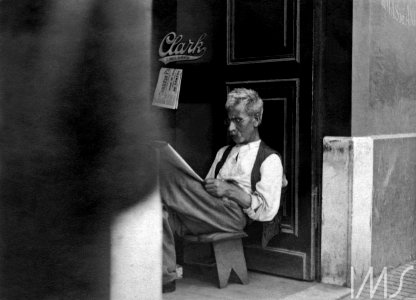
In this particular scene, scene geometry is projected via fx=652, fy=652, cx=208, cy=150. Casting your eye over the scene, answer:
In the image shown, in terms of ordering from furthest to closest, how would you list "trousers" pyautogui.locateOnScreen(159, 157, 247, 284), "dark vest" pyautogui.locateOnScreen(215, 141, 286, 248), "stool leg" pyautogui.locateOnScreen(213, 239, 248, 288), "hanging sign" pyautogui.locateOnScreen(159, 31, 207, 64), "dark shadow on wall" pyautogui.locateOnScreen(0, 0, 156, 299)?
"hanging sign" pyautogui.locateOnScreen(159, 31, 207, 64) → "dark vest" pyautogui.locateOnScreen(215, 141, 286, 248) → "stool leg" pyautogui.locateOnScreen(213, 239, 248, 288) → "trousers" pyautogui.locateOnScreen(159, 157, 247, 284) → "dark shadow on wall" pyautogui.locateOnScreen(0, 0, 156, 299)

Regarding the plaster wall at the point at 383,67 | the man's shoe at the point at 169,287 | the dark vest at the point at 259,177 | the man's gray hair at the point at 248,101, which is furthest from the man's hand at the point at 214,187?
the plaster wall at the point at 383,67

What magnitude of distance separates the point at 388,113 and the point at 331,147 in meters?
0.89

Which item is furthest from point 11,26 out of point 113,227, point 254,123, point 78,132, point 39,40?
point 254,123

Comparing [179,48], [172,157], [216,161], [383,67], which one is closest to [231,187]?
[216,161]

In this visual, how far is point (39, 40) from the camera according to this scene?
3.04m

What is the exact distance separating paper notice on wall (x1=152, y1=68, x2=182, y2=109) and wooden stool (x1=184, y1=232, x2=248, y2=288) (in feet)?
4.71

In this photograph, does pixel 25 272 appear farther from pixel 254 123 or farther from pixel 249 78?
pixel 249 78

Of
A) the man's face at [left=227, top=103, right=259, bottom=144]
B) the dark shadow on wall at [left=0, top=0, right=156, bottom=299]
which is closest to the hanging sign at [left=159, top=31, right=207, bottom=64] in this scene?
the man's face at [left=227, top=103, right=259, bottom=144]

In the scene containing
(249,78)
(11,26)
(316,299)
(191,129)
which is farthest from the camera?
(191,129)

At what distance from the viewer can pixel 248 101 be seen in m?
5.22

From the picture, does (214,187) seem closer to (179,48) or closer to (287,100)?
(287,100)

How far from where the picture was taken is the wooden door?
17.7 ft

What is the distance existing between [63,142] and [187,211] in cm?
195
